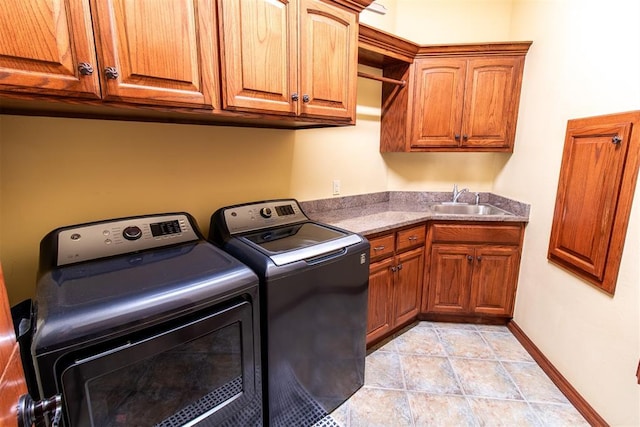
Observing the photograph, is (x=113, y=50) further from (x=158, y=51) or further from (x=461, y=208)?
(x=461, y=208)

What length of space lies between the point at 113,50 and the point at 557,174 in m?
2.37

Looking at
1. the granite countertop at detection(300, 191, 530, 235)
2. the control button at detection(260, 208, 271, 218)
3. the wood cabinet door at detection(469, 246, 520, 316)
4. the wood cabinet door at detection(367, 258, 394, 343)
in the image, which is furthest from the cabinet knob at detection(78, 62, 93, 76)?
the wood cabinet door at detection(469, 246, 520, 316)

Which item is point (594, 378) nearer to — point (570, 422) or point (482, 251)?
point (570, 422)

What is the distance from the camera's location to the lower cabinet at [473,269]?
7.64 feet

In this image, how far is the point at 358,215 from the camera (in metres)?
2.28

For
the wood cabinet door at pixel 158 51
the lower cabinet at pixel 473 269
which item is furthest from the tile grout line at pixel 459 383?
the wood cabinet door at pixel 158 51

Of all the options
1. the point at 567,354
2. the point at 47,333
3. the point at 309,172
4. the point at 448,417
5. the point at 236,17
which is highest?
the point at 236,17

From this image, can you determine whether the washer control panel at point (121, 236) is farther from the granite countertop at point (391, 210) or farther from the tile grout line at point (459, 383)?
the tile grout line at point (459, 383)

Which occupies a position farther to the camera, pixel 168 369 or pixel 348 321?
pixel 348 321

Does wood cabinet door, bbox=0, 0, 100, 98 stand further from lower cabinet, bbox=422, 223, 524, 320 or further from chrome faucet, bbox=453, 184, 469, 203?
chrome faucet, bbox=453, 184, 469, 203

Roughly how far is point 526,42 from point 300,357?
2.60m

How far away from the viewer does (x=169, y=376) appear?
1007 mm

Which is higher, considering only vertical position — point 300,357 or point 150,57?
point 150,57

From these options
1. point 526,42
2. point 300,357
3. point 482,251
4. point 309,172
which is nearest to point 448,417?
point 300,357
